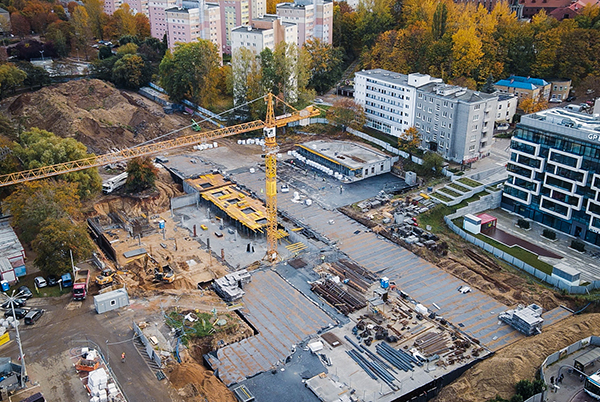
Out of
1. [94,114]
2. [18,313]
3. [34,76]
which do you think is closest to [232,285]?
[18,313]

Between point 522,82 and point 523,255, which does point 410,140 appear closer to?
point 523,255

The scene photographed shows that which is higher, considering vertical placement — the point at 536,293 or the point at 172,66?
the point at 172,66

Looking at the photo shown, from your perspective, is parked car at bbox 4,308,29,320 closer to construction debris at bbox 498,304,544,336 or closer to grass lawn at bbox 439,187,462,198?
construction debris at bbox 498,304,544,336

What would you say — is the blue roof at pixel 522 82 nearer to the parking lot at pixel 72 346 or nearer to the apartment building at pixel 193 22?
the apartment building at pixel 193 22

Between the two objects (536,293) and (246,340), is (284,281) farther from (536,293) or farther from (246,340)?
(536,293)

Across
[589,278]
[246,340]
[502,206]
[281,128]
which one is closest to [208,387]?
[246,340]

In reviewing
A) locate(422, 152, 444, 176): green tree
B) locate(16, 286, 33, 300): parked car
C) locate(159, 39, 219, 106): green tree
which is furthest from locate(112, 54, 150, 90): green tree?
locate(16, 286, 33, 300): parked car
